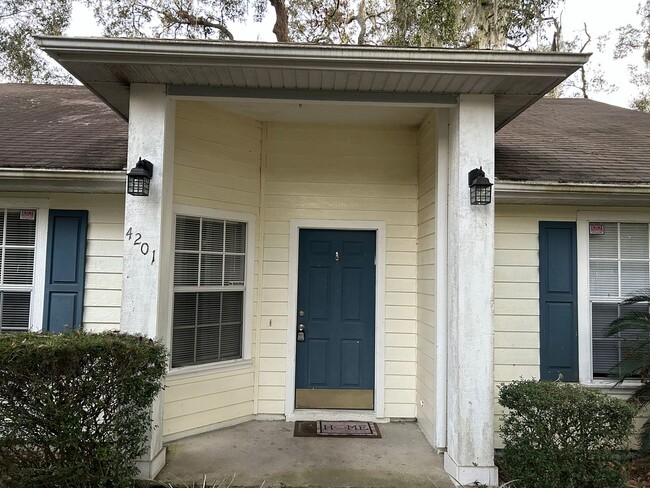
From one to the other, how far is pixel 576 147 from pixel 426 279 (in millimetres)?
2482

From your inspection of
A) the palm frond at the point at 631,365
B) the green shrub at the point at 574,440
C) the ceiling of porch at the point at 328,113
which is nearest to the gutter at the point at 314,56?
the ceiling of porch at the point at 328,113

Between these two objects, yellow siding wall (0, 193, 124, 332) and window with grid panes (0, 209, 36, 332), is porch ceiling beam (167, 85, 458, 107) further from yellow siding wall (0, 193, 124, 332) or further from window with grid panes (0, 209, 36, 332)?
window with grid panes (0, 209, 36, 332)

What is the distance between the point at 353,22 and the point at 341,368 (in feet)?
37.4

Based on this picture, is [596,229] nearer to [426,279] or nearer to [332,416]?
[426,279]

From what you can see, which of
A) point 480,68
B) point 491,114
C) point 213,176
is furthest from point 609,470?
point 213,176

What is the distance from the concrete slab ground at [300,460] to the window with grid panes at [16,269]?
1.92 metres

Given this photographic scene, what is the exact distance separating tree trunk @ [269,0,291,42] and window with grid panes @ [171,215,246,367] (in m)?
9.68

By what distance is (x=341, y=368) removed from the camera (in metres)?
4.98

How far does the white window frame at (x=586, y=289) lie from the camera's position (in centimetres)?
438

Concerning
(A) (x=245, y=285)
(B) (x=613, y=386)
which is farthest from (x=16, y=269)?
(B) (x=613, y=386)

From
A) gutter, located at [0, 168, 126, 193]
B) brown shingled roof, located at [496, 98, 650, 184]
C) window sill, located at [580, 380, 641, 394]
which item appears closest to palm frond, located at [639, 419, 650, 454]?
window sill, located at [580, 380, 641, 394]

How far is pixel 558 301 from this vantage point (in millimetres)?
4430

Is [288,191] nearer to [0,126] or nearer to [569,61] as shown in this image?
[569,61]

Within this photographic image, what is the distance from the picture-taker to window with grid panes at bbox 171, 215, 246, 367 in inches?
172
